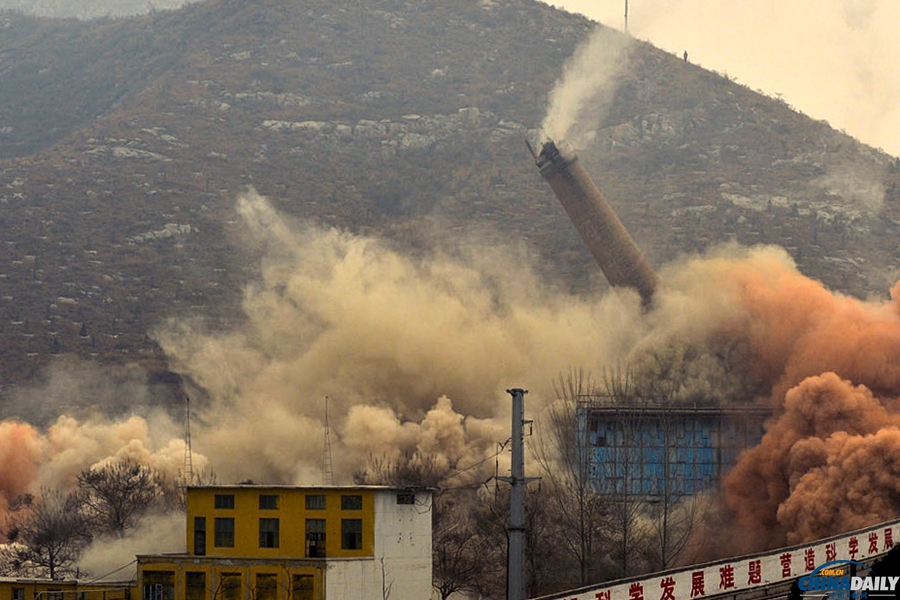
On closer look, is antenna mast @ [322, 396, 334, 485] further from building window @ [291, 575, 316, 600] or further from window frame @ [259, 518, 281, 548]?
building window @ [291, 575, 316, 600]

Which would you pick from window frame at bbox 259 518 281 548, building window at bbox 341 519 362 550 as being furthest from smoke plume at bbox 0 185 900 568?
window frame at bbox 259 518 281 548

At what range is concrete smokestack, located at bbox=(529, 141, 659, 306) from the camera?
102062mm

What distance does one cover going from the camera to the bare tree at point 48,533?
90.3m

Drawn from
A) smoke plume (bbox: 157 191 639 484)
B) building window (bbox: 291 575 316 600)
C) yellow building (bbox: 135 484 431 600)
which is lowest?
building window (bbox: 291 575 316 600)

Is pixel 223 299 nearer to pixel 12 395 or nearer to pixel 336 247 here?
pixel 336 247

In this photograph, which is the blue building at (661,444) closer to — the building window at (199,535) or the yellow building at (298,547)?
the yellow building at (298,547)

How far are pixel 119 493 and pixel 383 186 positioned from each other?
82194 mm

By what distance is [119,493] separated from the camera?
99000mm

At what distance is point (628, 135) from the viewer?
17900cm

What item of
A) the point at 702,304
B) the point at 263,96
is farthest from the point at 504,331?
the point at 263,96

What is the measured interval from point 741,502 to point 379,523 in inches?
880

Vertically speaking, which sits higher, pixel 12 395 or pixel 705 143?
pixel 705 143

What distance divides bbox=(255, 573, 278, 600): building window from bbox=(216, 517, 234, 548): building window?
3.69 meters

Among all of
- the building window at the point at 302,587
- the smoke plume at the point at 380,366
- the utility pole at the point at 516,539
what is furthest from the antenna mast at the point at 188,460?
the utility pole at the point at 516,539
